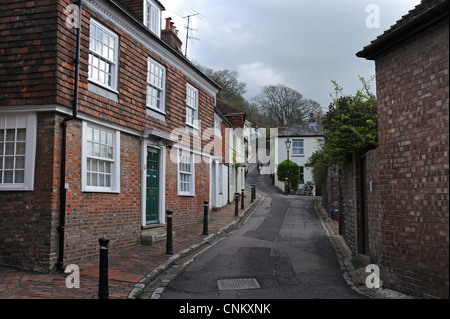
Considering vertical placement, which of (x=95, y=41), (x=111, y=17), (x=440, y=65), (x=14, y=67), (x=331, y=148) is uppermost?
(x=111, y=17)

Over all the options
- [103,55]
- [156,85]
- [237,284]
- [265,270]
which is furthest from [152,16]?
[237,284]

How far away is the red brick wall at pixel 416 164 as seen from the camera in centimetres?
583

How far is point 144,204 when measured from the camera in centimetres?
1159

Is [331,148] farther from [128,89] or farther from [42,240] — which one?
[42,240]

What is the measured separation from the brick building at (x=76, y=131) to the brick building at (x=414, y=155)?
602cm

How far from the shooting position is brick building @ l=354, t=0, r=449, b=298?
5844 mm

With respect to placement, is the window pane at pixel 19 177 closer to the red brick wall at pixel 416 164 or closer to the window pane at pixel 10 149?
the window pane at pixel 10 149

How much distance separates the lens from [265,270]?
338 inches

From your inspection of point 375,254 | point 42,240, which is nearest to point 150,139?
point 42,240

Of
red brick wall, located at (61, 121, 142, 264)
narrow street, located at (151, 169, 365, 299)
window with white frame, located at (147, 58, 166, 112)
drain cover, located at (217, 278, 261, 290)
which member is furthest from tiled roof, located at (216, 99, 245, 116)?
drain cover, located at (217, 278, 261, 290)

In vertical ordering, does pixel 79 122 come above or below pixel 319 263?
above

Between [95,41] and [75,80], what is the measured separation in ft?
4.97

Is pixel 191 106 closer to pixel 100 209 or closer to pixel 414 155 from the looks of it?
pixel 100 209

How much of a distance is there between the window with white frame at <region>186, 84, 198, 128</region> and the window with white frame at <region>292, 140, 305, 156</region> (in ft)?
86.3
